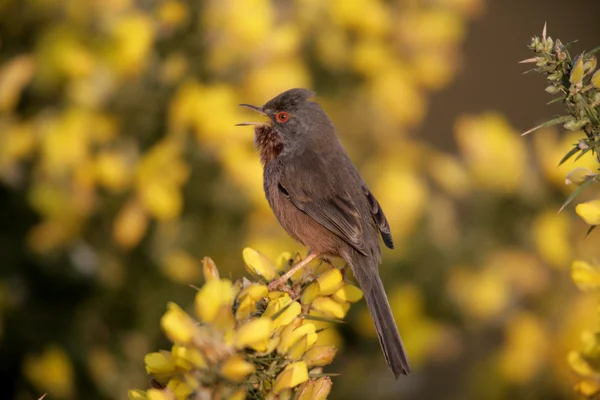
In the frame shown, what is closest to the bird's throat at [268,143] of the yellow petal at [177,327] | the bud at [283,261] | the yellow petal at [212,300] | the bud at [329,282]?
the bud at [283,261]

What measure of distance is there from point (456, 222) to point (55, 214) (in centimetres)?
184

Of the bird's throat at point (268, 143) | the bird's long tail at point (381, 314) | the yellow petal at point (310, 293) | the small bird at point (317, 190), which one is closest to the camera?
the yellow petal at point (310, 293)

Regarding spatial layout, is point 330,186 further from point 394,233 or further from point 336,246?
point 394,233

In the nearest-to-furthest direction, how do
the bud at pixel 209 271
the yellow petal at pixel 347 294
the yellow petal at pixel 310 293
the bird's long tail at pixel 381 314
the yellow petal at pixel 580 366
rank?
the bud at pixel 209 271 < the yellow petal at pixel 580 366 < the yellow petal at pixel 310 293 < the yellow petal at pixel 347 294 < the bird's long tail at pixel 381 314

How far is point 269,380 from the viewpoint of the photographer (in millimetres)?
1668

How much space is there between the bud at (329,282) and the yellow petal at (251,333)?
0.61 meters

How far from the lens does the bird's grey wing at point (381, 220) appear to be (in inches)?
122

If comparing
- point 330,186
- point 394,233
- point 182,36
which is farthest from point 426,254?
point 182,36

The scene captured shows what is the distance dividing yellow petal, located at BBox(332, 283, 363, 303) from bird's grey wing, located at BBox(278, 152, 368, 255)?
78 centimetres

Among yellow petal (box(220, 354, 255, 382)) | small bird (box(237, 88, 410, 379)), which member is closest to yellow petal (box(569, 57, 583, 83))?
yellow petal (box(220, 354, 255, 382))

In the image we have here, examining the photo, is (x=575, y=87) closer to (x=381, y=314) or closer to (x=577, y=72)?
(x=577, y=72)

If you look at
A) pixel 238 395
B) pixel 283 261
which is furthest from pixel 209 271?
pixel 283 261

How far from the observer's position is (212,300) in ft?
4.99

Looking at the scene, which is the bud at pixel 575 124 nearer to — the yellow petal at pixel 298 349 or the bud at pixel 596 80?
the bud at pixel 596 80
